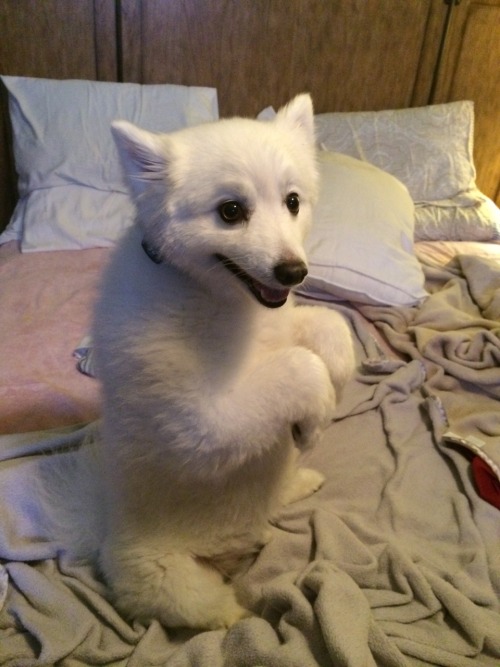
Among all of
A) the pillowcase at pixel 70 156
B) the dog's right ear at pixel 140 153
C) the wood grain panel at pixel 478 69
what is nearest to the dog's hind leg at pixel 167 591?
the dog's right ear at pixel 140 153

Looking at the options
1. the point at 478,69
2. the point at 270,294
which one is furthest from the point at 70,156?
the point at 478,69

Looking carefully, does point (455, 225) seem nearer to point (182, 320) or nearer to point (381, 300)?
point (381, 300)

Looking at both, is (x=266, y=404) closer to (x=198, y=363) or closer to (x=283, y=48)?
(x=198, y=363)

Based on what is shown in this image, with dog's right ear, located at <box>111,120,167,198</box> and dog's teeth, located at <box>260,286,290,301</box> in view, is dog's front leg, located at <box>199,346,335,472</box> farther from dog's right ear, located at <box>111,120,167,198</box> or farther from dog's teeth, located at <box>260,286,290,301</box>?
dog's right ear, located at <box>111,120,167,198</box>

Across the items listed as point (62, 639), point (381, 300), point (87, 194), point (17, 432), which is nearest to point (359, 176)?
point (381, 300)

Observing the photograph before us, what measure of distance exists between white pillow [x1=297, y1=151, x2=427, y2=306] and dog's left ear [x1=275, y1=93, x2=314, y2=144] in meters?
0.76

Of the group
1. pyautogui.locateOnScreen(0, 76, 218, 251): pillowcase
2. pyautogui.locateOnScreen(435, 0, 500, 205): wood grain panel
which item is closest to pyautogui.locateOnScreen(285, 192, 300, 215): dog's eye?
pyautogui.locateOnScreen(0, 76, 218, 251): pillowcase

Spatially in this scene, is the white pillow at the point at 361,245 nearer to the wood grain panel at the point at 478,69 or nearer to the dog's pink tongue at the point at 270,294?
the dog's pink tongue at the point at 270,294

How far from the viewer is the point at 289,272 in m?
0.88

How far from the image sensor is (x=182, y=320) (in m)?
0.96

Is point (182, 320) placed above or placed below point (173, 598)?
above

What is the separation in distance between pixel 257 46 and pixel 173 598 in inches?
92.9

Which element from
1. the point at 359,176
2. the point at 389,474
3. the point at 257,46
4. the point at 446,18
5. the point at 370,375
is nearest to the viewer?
the point at 389,474

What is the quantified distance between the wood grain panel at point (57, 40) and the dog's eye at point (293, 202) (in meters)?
1.81
